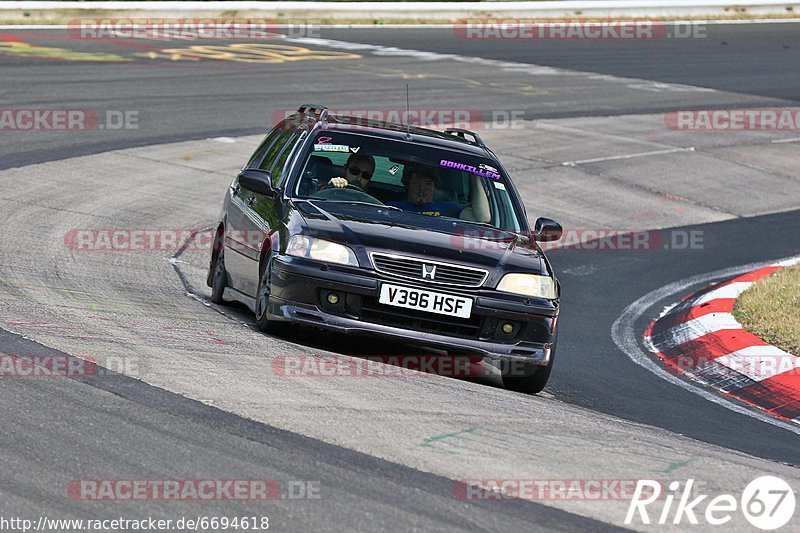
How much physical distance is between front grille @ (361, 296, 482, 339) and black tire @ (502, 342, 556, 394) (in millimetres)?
428

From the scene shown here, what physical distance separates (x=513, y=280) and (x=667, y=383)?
1702 mm

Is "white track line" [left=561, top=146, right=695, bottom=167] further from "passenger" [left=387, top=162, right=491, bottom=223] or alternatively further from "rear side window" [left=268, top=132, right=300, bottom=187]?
"passenger" [left=387, top=162, right=491, bottom=223]

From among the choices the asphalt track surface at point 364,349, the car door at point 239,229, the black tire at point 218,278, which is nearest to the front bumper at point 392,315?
the asphalt track surface at point 364,349

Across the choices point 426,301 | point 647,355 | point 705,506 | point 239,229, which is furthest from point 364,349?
point 705,506

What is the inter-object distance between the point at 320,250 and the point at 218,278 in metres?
2.03

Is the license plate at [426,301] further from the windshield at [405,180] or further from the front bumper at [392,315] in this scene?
the windshield at [405,180]

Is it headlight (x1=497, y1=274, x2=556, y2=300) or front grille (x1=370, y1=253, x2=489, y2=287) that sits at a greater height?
front grille (x1=370, y1=253, x2=489, y2=287)

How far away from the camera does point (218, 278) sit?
9891 millimetres

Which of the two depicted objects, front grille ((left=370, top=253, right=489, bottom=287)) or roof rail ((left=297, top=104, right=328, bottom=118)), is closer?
front grille ((left=370, top=253, right=489, bottom=287))

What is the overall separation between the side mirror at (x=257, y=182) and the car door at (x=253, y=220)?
10 centimetres

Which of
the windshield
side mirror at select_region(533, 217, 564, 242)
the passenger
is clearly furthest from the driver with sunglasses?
side mirror at select_region(533, 217, 564, 242)

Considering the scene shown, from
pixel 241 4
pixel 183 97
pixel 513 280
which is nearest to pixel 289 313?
pixel 513 280

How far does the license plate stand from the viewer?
7930 mm

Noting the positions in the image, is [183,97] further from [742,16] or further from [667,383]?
[742,16]
